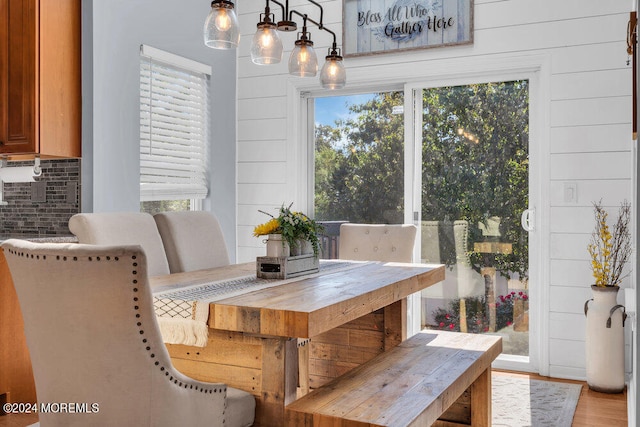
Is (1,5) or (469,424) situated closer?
(469,424)

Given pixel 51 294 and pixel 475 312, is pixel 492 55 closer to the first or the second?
pixel 475 312

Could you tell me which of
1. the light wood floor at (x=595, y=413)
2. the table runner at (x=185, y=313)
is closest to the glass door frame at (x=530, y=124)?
the light wood floor at (x=595, y=413)

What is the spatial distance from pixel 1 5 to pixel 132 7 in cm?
77

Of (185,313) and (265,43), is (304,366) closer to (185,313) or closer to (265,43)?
(185,313)

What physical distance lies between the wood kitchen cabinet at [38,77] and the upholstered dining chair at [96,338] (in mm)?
2115

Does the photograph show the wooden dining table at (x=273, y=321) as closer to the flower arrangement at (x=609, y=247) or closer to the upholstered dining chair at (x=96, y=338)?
the upholstered dining chair at (x=96, y=338)

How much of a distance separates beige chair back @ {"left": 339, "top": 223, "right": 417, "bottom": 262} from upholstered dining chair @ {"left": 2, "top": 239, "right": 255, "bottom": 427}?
2.17 meters

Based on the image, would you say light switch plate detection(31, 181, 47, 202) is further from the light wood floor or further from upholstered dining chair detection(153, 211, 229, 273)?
the light wood floor

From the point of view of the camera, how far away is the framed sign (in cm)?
428

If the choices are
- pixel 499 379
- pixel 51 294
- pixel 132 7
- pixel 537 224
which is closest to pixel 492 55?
pixel 537 224

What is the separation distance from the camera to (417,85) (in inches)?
176

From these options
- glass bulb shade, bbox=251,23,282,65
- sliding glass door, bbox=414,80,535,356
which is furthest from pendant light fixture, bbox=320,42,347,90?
sliding glass door, bbox=414,80,535,356

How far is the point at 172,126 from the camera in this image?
14.5 ft

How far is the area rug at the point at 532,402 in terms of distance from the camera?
10.3 ft
